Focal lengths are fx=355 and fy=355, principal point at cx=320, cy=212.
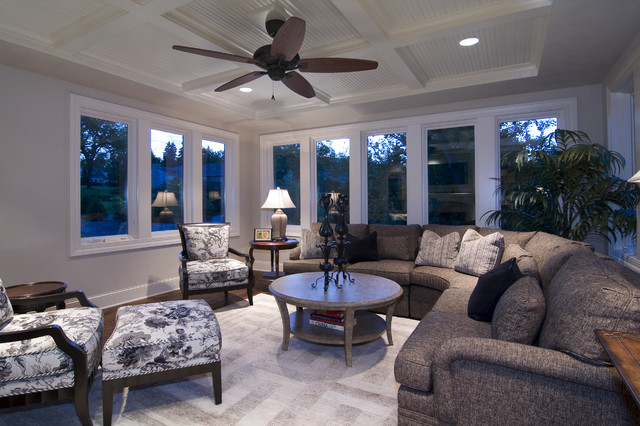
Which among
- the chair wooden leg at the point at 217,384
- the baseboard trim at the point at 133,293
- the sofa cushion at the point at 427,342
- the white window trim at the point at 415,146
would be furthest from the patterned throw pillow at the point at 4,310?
the white window trim at the point at 415,146

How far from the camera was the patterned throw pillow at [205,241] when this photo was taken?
4.20m

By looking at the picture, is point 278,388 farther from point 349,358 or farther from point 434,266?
point 434,266

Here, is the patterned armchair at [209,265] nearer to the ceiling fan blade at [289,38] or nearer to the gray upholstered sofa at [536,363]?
the ceiling fan blade at [289,38]

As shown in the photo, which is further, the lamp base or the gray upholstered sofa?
the lamp base

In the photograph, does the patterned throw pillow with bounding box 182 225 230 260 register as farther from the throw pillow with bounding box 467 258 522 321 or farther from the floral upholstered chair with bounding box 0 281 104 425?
the throw pillow with bounding box 467 258 522 321

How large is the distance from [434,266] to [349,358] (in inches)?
66.9

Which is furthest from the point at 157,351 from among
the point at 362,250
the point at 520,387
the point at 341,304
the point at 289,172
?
the point at 289,172

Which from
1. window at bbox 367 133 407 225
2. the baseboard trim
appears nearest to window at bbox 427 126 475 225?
window at bbox 367 133 407 225

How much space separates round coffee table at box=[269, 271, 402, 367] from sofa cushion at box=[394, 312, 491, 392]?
1.47 feet

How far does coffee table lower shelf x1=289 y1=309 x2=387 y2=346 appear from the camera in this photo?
2609 mm

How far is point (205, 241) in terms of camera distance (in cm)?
427

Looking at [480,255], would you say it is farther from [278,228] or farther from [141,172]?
[141,172]

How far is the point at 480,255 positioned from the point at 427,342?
1.82m

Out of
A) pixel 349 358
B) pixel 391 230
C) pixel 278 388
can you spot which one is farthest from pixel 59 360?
pixel 391 230
